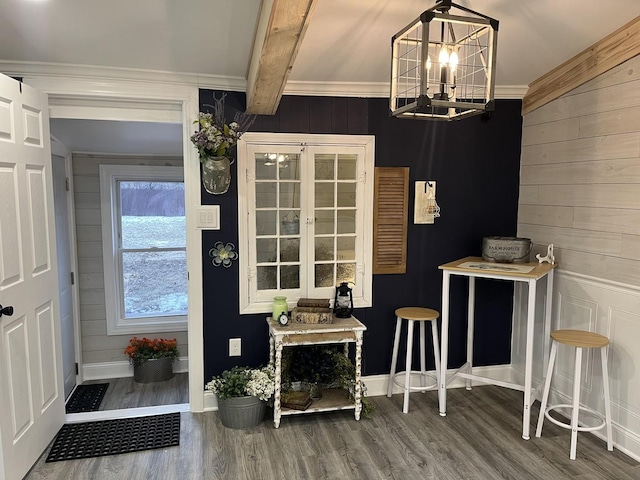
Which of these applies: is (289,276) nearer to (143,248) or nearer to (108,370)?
(143,248)

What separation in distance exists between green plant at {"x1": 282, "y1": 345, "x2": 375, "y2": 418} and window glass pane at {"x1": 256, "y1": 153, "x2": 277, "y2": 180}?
3.89ft

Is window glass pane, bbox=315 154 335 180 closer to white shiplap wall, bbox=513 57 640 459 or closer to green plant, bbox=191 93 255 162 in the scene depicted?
green plant, bbox=191 93 255 162

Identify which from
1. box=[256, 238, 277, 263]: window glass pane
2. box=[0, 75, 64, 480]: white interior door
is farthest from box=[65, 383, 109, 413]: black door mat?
box=[256, 238, 277, 263]: window glass pane

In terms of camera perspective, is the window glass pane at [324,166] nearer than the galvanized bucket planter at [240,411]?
No

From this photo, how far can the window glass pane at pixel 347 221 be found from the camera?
3.32 metres

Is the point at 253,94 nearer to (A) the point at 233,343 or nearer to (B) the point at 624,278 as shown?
(A) the point at 233,343

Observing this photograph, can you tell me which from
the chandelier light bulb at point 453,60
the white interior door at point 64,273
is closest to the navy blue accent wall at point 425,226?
the white interior door at point 64,273

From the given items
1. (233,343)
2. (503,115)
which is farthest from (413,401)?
(503,115)

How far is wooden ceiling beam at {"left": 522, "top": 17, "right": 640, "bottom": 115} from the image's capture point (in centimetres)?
262

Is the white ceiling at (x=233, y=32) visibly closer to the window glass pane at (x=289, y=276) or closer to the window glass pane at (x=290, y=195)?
the window glass pane at (x=290, y=195)

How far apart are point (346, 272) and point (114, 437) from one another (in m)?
1.81

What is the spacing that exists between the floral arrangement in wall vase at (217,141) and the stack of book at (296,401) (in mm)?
1396

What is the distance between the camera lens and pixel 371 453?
2.71m

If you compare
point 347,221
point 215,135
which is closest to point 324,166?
point 347,221
